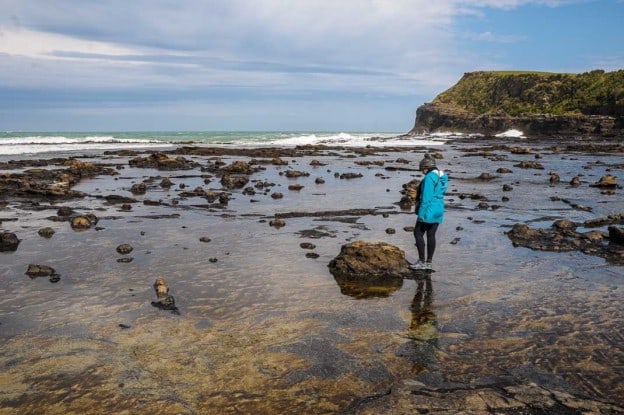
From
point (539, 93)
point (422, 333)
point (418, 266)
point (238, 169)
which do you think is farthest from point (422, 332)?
point (539, 93)

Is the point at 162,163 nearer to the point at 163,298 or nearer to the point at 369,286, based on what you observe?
the point at 163,298

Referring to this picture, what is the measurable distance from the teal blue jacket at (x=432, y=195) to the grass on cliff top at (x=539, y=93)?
87.9m

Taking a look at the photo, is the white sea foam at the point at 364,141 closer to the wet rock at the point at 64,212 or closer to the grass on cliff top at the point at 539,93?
the grass on cliff top at the point at 539,93

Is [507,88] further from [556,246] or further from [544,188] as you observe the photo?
[556,246]

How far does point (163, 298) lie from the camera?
905 cm

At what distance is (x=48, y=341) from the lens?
7285 millimetres

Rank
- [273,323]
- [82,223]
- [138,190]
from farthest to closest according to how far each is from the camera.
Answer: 1. [138,190]
2. [82,223]
3. [273,323]

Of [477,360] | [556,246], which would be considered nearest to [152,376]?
[477,360]

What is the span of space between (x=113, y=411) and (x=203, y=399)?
3.24 ft

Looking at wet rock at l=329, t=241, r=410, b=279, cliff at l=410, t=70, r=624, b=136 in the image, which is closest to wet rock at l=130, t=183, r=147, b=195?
wet rock at l=329, t=241, r=410, b=279

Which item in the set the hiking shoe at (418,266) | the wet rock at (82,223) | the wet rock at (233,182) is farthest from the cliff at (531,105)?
the wet rock at (82,223)

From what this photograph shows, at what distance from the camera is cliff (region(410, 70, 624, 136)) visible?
277 feet

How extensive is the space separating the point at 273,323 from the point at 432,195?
4907 mm

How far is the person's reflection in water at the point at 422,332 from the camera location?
266 inches
